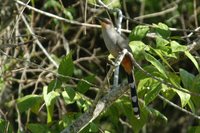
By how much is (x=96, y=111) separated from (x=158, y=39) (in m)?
0.43

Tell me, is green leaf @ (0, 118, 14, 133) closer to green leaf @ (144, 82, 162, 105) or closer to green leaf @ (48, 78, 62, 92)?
green leaf @ (48, 78, 62, 92)

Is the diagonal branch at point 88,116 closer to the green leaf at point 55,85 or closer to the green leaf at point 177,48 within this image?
the green leaf at point 55,85

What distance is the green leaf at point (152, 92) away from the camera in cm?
237

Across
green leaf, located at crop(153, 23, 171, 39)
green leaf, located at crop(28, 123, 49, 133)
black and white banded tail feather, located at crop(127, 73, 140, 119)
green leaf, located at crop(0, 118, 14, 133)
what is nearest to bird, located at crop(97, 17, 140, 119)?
black and white banded tail feather, located at crop(127, 73, 140, 119)

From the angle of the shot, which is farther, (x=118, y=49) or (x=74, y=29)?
(x=74, y=29)

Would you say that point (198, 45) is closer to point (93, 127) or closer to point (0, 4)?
point (93, 127)

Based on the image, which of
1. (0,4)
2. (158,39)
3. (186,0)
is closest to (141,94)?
(158,39)

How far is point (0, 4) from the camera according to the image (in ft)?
12.7

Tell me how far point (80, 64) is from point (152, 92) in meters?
3.71

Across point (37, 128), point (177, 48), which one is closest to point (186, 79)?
point (177, 48)

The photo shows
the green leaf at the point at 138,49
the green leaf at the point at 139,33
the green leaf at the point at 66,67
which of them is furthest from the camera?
the green leaf at the point at 66,67

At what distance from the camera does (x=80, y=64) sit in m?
6.07

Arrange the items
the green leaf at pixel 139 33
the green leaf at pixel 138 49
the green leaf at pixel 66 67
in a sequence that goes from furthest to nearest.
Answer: the green leaf at pixel 66 67, the green leaf at pixel 139 33, the green leaf at pixel 138 49

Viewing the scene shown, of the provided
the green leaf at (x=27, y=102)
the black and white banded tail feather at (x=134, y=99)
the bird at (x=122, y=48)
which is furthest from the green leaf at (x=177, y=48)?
the green leaf at (x=27, y=102)
